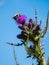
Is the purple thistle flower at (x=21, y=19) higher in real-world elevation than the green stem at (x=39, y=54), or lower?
higher

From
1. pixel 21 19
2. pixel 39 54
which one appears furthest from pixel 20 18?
pixel 39 54

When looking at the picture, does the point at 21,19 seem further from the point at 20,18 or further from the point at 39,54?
the point at 39,54

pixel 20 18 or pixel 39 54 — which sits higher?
pixel 20 18

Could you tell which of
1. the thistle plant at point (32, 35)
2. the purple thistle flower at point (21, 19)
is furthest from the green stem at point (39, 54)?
the purple thistle flower at point (21, 19)

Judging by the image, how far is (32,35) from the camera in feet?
28.2

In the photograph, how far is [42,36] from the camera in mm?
8445

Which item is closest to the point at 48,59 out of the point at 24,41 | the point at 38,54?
the point at 38,54

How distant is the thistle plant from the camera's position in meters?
8.41

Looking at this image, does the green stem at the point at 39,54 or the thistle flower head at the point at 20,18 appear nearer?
the green stem at the point at 39,54

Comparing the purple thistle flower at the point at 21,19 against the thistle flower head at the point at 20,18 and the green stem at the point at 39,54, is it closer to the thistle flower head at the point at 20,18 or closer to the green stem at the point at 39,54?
the thistle flower head at the point at 20,18

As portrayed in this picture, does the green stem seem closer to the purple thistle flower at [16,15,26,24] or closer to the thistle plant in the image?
the thistle plant

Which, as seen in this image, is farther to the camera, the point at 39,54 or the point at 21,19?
the point at 21,19

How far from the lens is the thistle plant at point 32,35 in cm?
841

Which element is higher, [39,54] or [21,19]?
[21,19]
